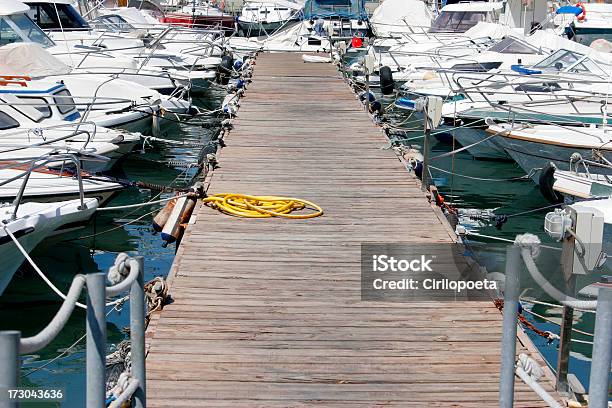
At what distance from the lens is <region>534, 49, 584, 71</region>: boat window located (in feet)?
57.4

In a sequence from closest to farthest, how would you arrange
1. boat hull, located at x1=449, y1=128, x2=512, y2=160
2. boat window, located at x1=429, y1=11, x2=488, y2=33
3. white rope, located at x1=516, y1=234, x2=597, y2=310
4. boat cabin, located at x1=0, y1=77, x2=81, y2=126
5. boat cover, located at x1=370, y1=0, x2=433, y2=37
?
white rope, located at x1=516, y1=234, x2=597, y2=310
boat cabin, located at x1=0, y1=77, x2=81, y2=126
boat hull, located at x1=449, y1=128, x2=512, y2=160
boat window, located at x1=429, y1=11, x2=488, y2=33
boat cover, located at x1=370, y1=0, x2=433, y2=37

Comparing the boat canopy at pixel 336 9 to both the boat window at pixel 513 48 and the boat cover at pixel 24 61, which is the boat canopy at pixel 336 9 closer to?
the boat window at pixel 513 48

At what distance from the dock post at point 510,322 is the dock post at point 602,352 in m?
0.79

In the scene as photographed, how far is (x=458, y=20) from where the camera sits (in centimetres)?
2895

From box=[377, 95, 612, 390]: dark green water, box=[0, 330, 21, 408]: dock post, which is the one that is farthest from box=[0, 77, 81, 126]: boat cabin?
box=[0, 330, 21, 408]: dock post

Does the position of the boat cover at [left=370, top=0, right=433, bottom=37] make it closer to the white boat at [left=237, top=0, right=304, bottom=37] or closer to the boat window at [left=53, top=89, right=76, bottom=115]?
the white boat at [left=237, top=0, right=304, bottom=37]

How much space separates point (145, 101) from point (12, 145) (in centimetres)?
523

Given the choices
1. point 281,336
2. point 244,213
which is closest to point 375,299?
point 281,336

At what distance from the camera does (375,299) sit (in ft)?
22.1

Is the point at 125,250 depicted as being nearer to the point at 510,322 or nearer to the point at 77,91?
the point at 77,91

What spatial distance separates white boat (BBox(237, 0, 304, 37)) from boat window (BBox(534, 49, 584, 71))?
22.1m

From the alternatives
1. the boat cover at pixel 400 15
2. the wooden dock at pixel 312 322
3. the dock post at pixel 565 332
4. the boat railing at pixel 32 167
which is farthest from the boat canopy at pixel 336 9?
the dock post at pixel 565 332

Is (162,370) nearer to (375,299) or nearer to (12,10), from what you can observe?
(375,299)

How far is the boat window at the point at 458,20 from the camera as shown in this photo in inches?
1132
